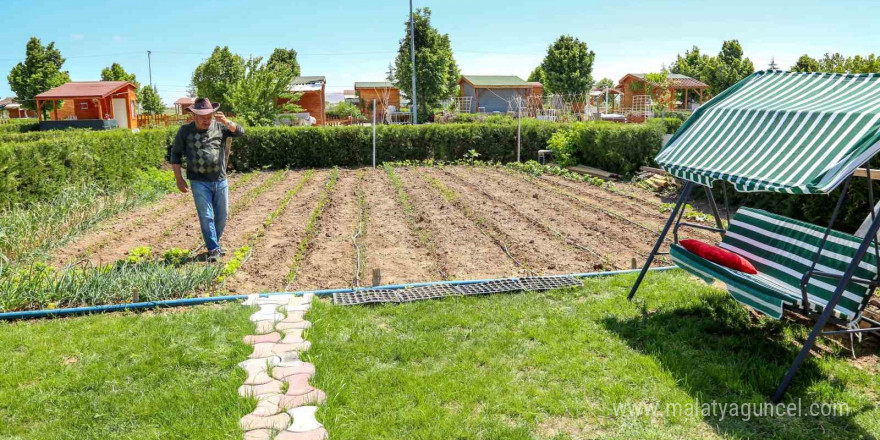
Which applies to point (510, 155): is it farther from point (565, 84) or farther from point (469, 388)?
point (565, 84)

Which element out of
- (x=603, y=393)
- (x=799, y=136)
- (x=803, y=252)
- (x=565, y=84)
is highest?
(x=565, y=84)

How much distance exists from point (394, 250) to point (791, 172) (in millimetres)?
4636

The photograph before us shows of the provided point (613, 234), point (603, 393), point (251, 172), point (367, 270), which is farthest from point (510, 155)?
point (603, 393)

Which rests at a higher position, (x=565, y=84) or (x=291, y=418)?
(x=565, y=84)

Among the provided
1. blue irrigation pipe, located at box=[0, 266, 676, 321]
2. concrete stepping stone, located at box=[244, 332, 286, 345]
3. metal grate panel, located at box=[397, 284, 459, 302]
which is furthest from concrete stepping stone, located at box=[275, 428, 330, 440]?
blue irrigation pipe, located at box=[0, 266, 676, 321]

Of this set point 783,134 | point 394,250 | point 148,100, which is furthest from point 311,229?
point 148,100

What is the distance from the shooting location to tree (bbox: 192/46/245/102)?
32.2 m

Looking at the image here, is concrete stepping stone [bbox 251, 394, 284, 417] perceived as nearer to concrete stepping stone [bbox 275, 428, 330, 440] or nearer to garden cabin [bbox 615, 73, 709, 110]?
concrete stepping stone [bbox 275, 428, 330, 440]

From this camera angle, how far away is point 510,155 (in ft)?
59.7

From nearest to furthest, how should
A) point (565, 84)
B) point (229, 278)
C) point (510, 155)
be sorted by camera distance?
point (229, 278) → point (510, 155) → point (565, 84)

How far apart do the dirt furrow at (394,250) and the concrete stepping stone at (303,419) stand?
8.83ft

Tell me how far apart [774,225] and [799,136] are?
1004mm

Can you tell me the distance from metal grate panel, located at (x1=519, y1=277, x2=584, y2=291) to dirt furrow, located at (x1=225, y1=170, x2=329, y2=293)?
97.2 inches

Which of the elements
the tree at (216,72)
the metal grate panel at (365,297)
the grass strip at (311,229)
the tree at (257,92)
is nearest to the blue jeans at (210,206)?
the grass strip at (311,229)
